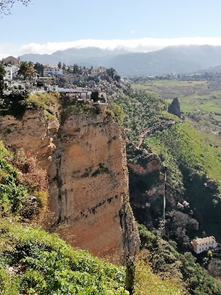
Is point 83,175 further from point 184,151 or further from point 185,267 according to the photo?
point 184,151

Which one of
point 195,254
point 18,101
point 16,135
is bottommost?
point 195,254

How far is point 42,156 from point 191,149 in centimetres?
4825

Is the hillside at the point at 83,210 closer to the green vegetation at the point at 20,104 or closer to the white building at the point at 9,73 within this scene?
the green vegetation at the point at 20,104

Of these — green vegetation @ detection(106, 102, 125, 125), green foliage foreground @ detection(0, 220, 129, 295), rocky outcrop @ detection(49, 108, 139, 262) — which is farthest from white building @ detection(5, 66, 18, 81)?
green foliage foreground @ detection(0, 220, 129, 295)

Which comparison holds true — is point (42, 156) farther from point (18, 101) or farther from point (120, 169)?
point (120, 169)

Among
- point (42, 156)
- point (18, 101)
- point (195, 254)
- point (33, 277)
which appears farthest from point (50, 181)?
point (195, 254)

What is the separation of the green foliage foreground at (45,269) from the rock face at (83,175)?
6.76 metres

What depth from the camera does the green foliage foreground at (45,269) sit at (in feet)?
Answer: 24.4

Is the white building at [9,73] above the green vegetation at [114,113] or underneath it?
above

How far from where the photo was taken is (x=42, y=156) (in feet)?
55.2

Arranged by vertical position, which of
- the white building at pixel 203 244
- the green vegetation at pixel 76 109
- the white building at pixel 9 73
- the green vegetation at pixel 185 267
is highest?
the white building at pixel 9 73

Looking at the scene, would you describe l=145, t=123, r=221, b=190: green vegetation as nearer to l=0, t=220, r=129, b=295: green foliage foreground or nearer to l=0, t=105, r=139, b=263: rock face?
l=0, t=105, r=139, b=263: rock face

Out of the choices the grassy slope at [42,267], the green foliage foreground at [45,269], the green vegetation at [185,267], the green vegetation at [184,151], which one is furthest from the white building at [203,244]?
the green foliage foreground at [45,269]

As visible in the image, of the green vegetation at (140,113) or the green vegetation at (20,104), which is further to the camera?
the green vegetation at (140,113)
